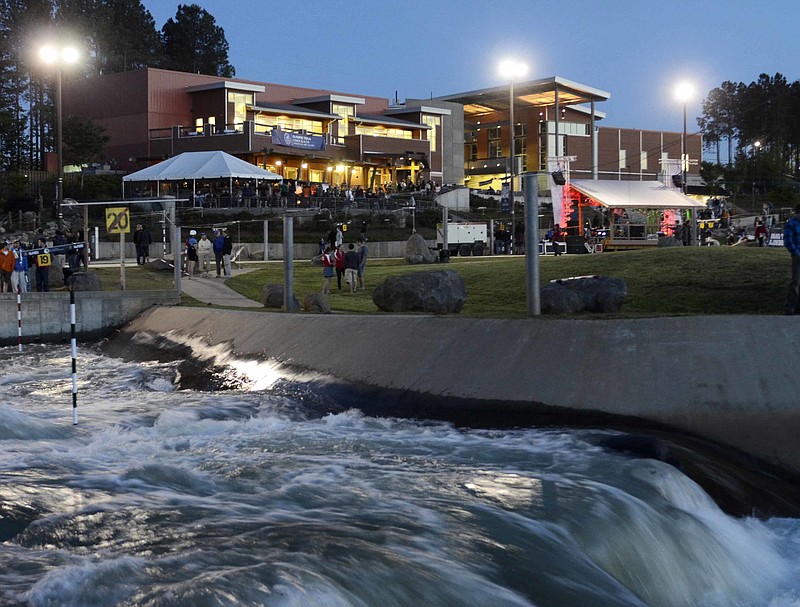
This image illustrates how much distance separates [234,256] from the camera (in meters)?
37.0

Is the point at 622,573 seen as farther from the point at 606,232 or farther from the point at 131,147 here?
the point at 131,147

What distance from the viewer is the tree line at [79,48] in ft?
224

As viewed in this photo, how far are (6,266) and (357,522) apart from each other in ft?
65.9

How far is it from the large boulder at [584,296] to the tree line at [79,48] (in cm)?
4859

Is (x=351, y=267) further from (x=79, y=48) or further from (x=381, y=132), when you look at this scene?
(x=79, y=48)

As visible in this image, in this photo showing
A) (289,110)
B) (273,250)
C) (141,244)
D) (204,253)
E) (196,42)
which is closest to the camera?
(204,253)

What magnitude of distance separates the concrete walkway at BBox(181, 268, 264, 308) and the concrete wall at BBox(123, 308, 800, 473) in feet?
32.4

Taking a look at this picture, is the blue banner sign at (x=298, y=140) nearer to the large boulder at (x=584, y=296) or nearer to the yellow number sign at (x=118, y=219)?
the yellow number sign at (x=118, y=219)

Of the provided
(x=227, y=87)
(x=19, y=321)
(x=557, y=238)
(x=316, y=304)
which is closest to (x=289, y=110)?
(x=227, y=87)

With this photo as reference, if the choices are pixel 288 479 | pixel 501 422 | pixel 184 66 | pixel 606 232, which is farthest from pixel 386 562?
pixel 184 66

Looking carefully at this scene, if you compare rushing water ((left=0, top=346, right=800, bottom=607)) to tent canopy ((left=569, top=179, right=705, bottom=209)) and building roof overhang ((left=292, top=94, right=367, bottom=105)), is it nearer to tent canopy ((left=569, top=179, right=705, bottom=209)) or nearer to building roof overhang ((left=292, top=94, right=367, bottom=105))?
tent canopy ((left=569, top=179, right=705, bottom=209))

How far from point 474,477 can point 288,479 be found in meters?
1.67

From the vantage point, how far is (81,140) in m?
64.1

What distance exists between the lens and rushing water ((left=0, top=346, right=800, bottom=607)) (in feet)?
18.9
